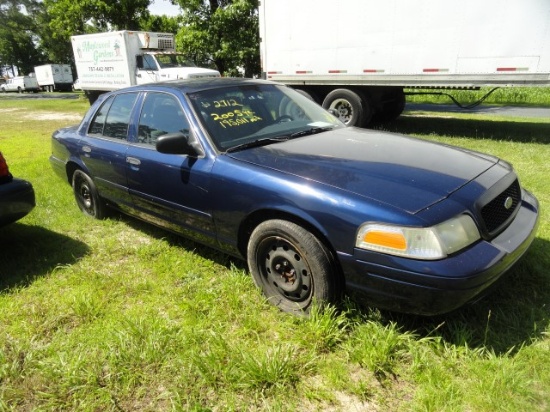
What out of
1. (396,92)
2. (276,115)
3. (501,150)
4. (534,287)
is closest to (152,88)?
(276,115)

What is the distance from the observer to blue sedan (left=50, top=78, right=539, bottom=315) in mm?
2117

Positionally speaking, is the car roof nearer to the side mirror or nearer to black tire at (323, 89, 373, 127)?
the side mirror

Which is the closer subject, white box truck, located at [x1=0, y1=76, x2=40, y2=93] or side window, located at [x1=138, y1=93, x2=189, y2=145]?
side window, located at [x1=138, y1=93, x2=189, y2=145]

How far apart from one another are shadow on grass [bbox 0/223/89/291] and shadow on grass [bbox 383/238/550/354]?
2792 millimetres

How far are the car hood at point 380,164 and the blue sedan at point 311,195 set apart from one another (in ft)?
0.04

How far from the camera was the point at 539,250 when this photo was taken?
10.6 ft

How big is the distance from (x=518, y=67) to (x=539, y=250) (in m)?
5.49

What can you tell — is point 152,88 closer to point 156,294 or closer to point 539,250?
point 156,294

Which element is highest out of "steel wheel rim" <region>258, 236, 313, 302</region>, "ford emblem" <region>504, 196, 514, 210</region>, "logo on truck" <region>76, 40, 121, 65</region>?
"logo on truck" <region>76, 40, 121, 65</region>

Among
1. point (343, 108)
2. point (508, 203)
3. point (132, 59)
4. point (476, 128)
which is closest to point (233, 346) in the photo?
point (508, 203)

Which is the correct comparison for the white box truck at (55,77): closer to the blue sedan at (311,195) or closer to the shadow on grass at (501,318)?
the blue sedan at (311,195)

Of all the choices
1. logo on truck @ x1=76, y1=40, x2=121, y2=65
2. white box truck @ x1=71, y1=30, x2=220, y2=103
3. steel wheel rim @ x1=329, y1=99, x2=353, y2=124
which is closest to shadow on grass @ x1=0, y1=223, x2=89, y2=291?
steel wheel rim @ x1=329, y1=99, x2=353, y2=124

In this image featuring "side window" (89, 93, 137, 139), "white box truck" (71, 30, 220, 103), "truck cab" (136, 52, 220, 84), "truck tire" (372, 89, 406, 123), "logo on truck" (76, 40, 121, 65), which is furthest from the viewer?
"logo on truck" (76, 40, 121, 65)

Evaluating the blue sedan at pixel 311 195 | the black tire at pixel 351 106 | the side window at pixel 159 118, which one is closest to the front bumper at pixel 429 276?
the blue sedan at pixel 311 195
